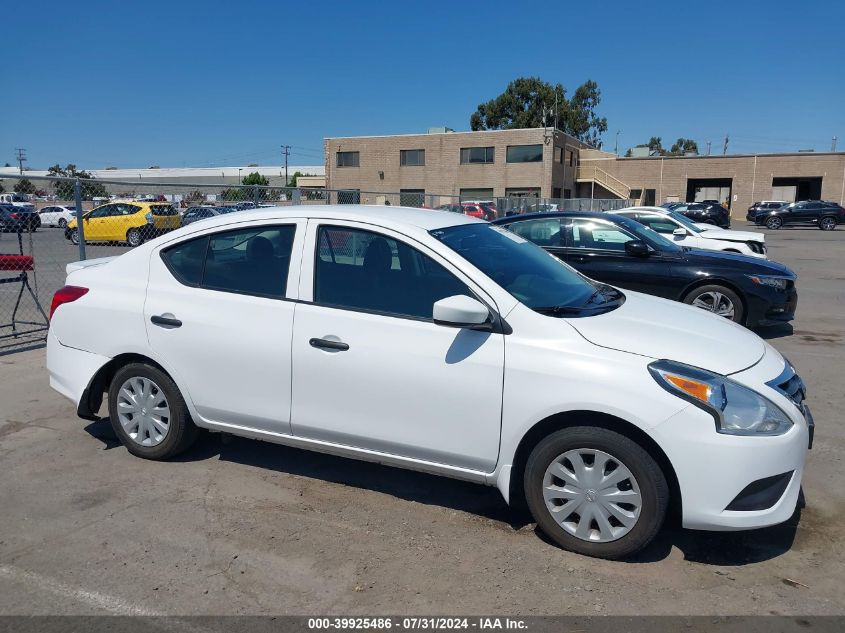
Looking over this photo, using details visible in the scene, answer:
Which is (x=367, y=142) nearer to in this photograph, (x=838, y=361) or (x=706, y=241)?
(x=706, y=241)

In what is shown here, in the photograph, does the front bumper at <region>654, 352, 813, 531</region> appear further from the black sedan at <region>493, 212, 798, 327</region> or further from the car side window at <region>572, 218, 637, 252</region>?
the car side window at <region>572, 218, 637, 252</region>

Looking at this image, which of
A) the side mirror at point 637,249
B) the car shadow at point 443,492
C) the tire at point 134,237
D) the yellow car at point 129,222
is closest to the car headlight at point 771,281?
the side mirror at point 637,249

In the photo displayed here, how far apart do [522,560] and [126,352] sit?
2.89 meters

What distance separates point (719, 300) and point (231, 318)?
6574 mm

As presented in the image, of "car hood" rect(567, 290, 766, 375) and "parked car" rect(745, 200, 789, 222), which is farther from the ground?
"parked car" rect(745, 200, 789, 222)

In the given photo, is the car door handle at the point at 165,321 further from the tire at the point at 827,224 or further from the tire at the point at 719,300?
the tire at the point at 827,224

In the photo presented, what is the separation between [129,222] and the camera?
1295cm

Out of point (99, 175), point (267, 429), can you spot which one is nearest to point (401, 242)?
point (267, 429)

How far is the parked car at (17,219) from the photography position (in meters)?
8.38

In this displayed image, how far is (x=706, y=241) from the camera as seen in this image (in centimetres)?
1508

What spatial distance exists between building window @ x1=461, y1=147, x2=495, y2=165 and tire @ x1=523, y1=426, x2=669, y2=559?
50208mm

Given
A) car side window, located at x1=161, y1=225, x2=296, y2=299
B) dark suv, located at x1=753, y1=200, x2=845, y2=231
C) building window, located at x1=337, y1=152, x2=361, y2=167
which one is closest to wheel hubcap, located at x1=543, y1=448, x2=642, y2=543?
car side window, located at x1=161, y1=225, x2=296, y2=299

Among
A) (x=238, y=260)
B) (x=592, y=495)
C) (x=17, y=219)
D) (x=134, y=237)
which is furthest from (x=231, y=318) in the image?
(x=134, y=237)

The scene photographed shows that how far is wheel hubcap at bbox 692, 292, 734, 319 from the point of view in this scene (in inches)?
336
